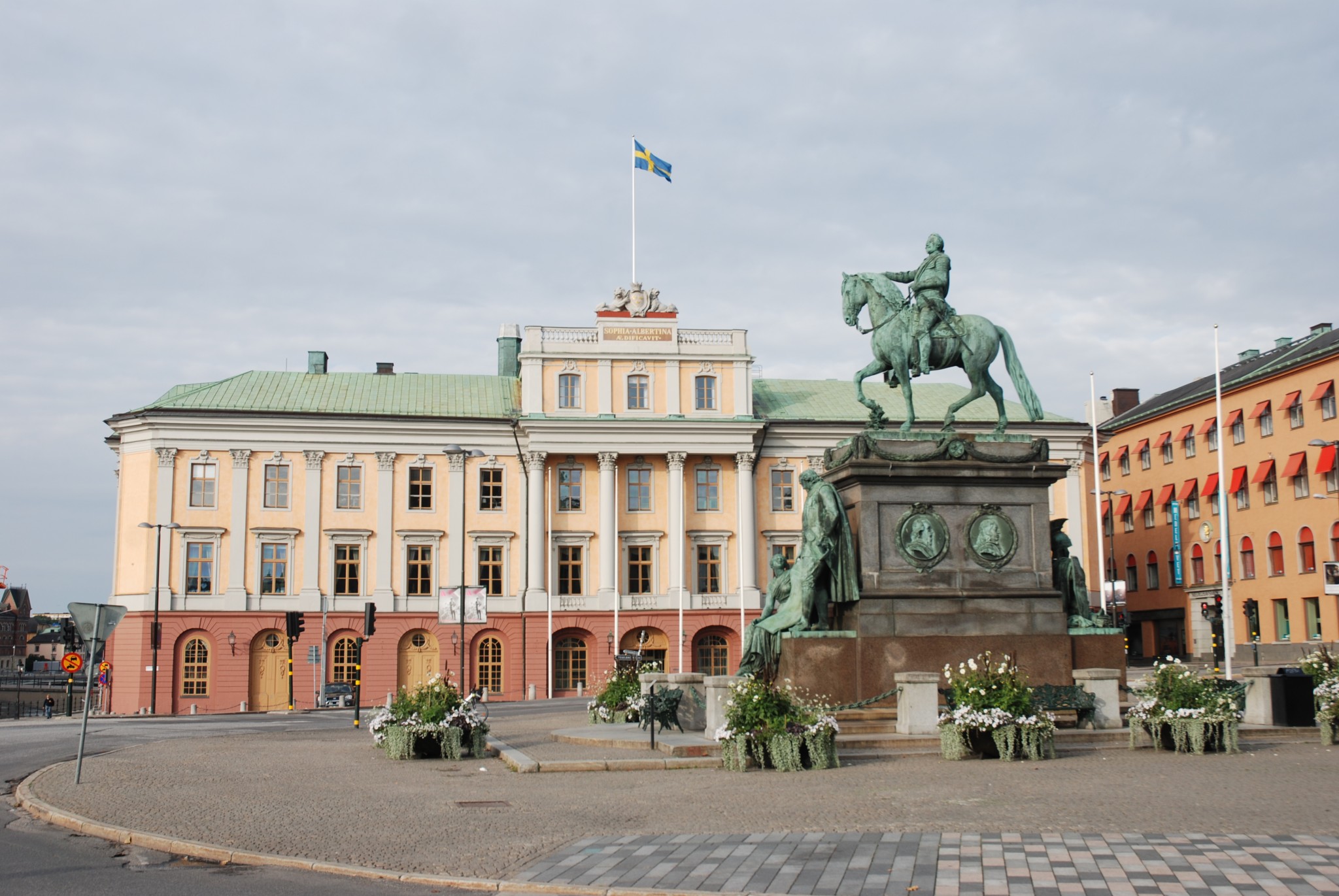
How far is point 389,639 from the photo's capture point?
59.5 m

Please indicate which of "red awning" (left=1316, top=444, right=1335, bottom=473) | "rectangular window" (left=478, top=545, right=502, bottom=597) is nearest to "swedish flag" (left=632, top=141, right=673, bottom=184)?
"rectangular window" (left=478, top=545, right=502, bottom=597)

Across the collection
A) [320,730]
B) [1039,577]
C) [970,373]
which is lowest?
[320,730]

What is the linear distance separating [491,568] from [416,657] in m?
5.27

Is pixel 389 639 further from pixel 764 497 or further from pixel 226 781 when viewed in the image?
pixel 226 781

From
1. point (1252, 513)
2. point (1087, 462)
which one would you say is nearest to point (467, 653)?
point (1087, 462)

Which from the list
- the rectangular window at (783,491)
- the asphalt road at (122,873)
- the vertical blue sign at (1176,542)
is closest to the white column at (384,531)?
the rectangular window at (783,491)

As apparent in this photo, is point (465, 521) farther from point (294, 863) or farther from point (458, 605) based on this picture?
point (294, 863)

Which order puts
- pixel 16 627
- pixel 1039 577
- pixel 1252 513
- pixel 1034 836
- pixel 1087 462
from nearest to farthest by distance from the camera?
pixel 1034 836 < pixel 1039 577 < pixel 1252 513 < pixel 1087 462 < pixel 16 627

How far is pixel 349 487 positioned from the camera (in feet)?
199

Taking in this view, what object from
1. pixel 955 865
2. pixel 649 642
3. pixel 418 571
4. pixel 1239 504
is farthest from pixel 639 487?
pixel 955 865

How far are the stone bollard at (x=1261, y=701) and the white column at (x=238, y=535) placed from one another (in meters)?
46.1

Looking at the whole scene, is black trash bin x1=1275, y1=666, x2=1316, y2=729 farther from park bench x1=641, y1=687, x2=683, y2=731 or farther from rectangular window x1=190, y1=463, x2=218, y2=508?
rectangular window x1=190, y1=463, x2=218, y2=508

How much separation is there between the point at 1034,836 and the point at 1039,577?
10334mm

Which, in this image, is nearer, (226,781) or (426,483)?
(226,781)
